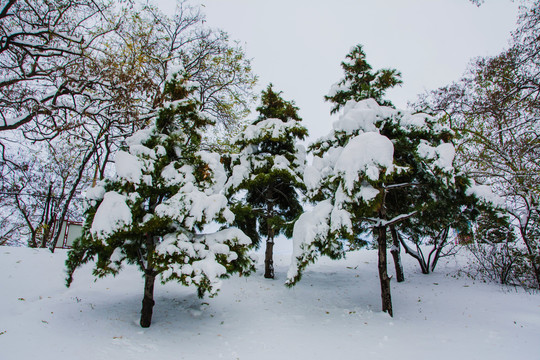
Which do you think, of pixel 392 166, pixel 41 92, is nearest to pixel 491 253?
pixel 392 166

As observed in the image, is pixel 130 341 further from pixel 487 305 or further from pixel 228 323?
pixel 487 305

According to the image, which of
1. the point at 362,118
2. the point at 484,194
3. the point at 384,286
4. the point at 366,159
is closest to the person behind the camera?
the point at 366,159

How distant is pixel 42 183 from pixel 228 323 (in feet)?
67.4

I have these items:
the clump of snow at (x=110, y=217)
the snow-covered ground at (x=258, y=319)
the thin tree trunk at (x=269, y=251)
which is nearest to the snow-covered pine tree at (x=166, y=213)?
the clump of snow at (x=110, y=217)

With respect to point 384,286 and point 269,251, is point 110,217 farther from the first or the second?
point 269,251

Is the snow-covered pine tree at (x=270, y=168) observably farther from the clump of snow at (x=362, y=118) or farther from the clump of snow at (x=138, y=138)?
the clump of snow at (x=138, y=138)

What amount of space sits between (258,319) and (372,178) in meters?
5.15

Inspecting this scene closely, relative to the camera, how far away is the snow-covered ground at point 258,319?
19.5 ft

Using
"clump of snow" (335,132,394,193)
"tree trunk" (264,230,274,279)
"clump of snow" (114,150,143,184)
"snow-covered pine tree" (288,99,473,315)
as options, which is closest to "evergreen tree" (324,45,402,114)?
"snow-covered pine tree" (288,99,473,315)

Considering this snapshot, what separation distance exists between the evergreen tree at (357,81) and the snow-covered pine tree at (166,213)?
565 centimetres

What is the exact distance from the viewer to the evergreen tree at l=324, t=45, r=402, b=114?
10312 millimetres

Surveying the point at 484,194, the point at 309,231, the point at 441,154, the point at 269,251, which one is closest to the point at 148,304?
the point at 309,231

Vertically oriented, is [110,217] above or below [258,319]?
above

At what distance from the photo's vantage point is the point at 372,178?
6.74 metres
